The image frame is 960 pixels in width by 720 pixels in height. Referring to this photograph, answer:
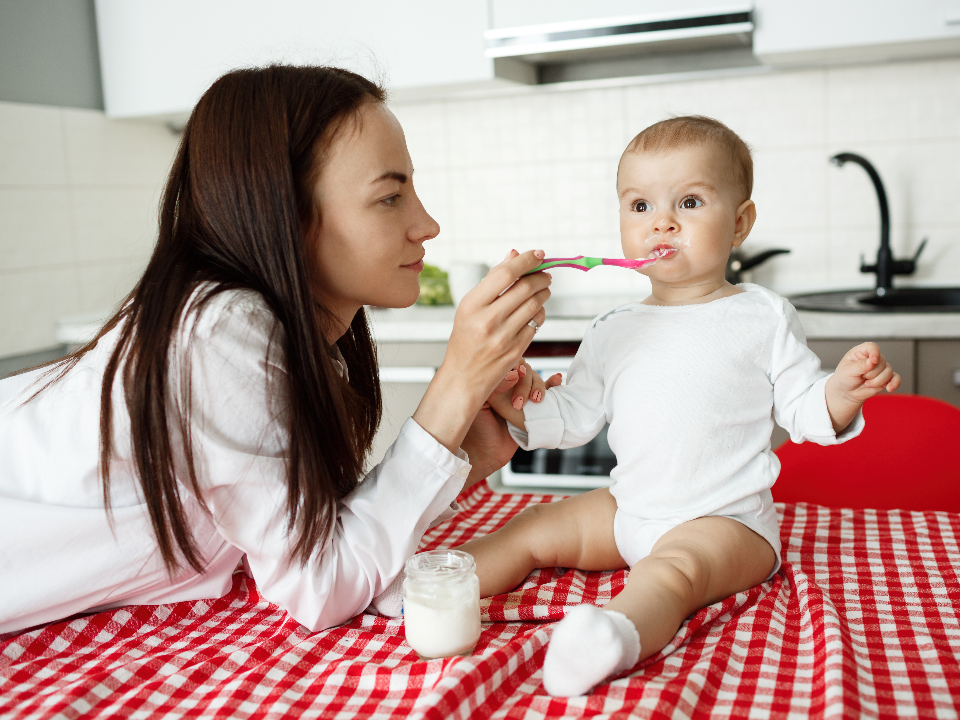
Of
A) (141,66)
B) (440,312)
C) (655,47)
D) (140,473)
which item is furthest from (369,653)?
(141,66)

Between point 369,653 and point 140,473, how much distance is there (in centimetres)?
31

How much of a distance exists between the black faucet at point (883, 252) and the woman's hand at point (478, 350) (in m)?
1.64

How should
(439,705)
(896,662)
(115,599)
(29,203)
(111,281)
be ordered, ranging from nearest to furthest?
(439,705)
(896,662)
(115,599)
(29,203)
(111,281)

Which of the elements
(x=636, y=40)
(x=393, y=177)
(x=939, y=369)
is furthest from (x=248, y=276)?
(x=939, y=369)

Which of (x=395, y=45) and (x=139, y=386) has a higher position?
(x=395, y=45)

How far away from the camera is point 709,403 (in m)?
1.12

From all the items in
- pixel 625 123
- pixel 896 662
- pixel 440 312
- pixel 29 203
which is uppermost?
pixel 625 123

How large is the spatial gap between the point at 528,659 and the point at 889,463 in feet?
3.08

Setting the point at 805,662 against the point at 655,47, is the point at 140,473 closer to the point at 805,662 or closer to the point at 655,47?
the point at 805,662

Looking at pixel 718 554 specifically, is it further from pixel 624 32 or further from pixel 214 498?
pixel 624 32

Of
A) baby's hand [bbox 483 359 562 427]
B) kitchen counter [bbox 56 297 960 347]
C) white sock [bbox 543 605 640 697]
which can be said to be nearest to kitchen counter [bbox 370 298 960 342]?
kitchen counter [bbox 56 297 960 347]

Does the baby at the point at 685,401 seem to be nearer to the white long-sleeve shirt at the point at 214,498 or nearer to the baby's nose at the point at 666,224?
the baby's nose at the point at 666,224

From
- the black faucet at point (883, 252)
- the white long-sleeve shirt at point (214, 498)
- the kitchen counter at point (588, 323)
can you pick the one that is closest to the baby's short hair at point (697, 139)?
the white long-sleeve shirt at point (214, 498)

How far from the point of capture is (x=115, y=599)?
1077mm
